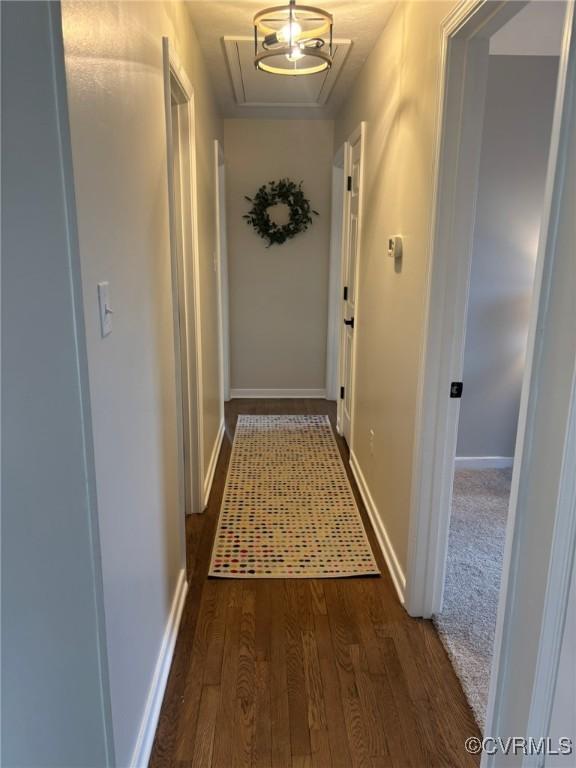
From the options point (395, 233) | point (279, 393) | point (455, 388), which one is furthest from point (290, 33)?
point (279, 393)

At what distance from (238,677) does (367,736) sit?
0.47 metres

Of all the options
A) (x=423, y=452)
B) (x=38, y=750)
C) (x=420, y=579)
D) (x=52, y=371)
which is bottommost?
(x=420, y=579)

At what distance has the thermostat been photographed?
7.67 ft

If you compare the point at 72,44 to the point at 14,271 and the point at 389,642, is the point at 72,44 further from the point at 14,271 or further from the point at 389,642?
the point at 389,642

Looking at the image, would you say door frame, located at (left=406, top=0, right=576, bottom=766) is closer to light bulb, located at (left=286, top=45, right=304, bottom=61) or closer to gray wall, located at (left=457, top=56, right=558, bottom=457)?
light bulb, located at (left=286, top=45, right=304, bottom=61)

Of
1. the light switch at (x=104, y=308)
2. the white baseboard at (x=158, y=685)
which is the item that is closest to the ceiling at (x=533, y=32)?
the light switch at (x=104, y=308)

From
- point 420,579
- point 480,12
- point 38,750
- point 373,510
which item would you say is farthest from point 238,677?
point 480,12

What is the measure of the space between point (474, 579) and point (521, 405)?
1484 mm

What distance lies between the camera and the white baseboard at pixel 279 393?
17.0 feet

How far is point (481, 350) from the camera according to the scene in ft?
11.1

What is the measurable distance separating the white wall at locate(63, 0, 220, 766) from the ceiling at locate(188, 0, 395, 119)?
0.47m

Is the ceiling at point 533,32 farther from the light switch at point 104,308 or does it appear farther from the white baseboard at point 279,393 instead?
the white baseboard at point 279,393

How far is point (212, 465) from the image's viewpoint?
350 cm

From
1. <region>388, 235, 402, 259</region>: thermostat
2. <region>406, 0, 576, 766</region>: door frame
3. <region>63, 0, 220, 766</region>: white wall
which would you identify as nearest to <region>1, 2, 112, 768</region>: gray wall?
<region>63, 0, 220, 766</region>: white wall
